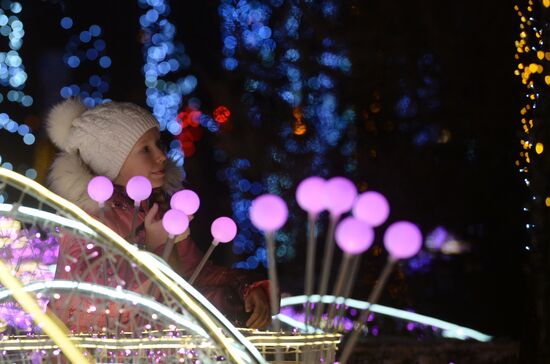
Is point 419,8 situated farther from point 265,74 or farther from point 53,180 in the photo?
point 53,180

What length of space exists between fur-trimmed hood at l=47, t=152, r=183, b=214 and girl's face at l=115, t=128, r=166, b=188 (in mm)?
134

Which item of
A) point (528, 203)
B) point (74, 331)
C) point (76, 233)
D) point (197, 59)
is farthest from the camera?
point (197, 59)

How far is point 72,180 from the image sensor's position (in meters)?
3.51

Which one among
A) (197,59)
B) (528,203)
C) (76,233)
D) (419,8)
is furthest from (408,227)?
(197,59)

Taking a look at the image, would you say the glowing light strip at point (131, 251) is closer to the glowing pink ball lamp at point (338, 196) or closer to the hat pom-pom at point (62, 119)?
the glowing pink ball lamp at point (338, 196)

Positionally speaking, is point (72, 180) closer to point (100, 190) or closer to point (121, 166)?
point (121, 166)

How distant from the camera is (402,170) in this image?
24.6 feet

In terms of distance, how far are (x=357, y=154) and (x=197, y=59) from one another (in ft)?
6.78

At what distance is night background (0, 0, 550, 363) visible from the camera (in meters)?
7.08

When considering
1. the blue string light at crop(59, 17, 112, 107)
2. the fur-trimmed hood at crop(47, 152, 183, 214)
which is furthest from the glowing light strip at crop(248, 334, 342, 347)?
the blue string light at crop(59, 17, 112, 107)

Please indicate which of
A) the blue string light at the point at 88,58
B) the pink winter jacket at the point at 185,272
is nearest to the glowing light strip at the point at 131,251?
the pink winter jacket at the point at 185,272

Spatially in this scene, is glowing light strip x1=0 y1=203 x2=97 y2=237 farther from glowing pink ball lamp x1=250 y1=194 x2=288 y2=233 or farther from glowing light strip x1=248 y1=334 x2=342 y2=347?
glowing light strip x1=248 y1=334 x2=342 y2=347

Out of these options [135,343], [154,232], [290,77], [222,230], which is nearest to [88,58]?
[290,77]

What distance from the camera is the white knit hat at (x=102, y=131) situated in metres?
3.62
